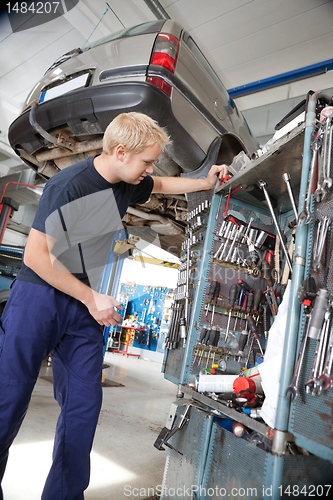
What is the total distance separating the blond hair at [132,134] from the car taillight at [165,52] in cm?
68

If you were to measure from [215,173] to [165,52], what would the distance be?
710 millimetres

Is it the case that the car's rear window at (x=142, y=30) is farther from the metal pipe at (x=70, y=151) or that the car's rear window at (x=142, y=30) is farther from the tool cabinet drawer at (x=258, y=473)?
the tool cabinet drawer at (x=258, y=473)

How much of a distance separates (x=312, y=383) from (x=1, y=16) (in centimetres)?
403

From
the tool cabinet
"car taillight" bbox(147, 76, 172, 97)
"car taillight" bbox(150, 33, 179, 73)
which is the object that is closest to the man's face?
the tool cabinet

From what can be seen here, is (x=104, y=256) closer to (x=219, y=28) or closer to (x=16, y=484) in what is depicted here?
(x=16, y=484)

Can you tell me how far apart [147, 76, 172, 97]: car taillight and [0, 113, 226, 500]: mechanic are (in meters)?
0.56

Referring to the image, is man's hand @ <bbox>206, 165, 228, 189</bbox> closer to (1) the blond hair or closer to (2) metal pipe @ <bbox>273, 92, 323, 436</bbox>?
(1) the blond hair

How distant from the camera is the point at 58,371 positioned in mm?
1241

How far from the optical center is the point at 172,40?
1.76 metres

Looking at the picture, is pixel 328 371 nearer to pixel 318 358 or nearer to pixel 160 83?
pixel 318 358

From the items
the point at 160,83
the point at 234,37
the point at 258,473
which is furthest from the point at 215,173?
the point at 234,37

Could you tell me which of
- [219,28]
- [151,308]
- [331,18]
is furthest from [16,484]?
[151,308]

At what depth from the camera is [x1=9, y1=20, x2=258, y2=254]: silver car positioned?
5.59 ft

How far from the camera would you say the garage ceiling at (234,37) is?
2.82 meters
